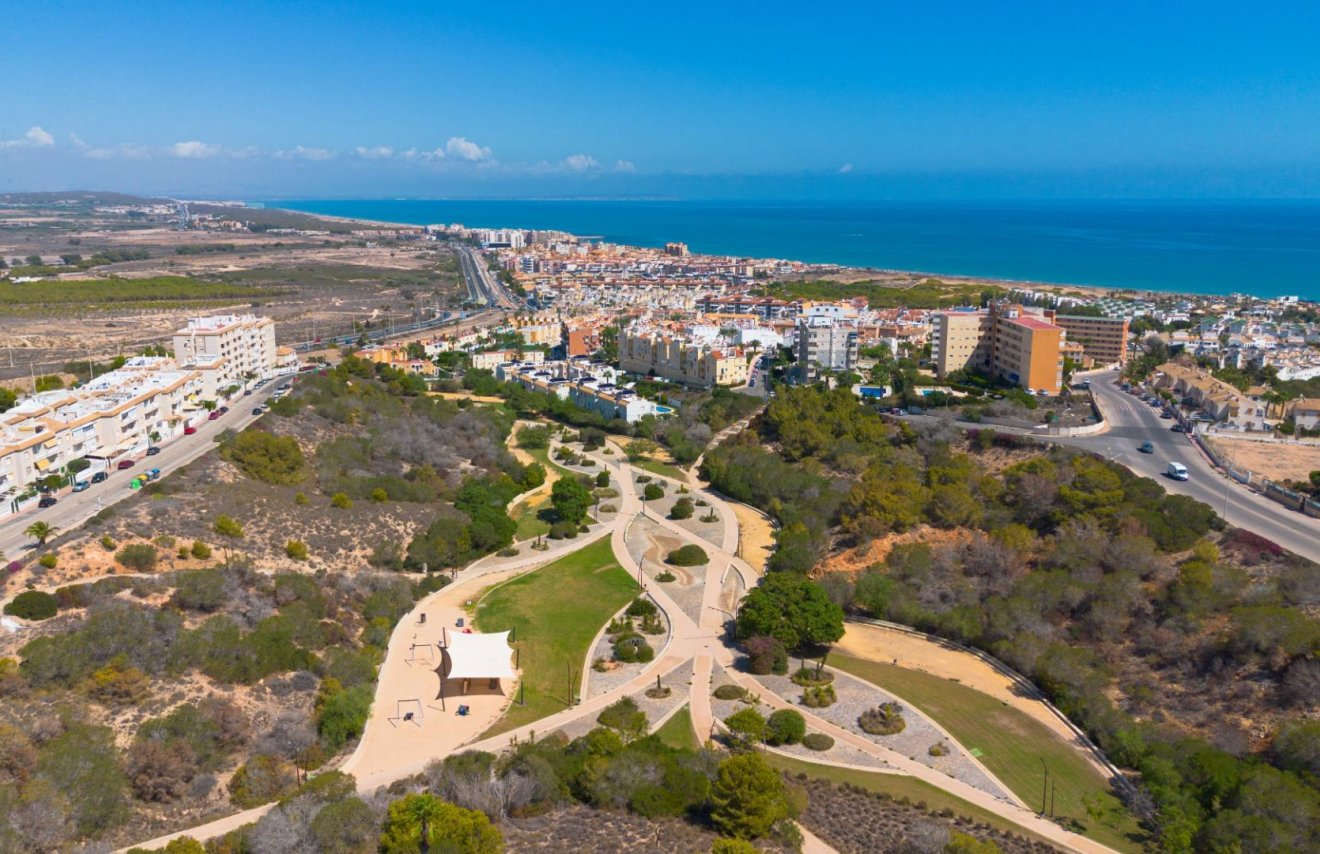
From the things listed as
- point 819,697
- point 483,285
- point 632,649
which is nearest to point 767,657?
point 819,697

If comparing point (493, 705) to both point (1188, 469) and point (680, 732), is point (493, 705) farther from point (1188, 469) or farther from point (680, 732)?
point (1188, 469)

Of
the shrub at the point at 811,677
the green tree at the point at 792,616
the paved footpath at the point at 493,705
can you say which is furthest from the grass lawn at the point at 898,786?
the green tree at the point at 792,616

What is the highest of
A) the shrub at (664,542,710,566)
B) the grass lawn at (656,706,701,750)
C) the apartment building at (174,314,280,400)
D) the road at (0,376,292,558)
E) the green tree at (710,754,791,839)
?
the apartment building at (174,314,280,400)

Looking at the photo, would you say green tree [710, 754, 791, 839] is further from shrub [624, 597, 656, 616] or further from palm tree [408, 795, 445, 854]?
shrub [624, 597, 656, 616]

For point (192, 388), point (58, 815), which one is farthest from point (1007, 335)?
point (58, 815)

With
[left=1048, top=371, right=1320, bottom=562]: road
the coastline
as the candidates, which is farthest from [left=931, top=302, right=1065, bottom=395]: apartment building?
the coastline

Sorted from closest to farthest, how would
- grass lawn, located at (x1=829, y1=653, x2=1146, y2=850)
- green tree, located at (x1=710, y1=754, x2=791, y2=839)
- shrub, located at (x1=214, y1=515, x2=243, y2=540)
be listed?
green tree, located at (x1=710, y1=754, x2=791, y2=839) < grass lawn, located at (x1=829, y1=653, x2=1146, y2=850) < shrub, located at (x1=214, y1=515, x2=243, y2=540)

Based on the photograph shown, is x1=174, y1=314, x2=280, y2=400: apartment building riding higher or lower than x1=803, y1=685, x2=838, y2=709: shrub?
higher
